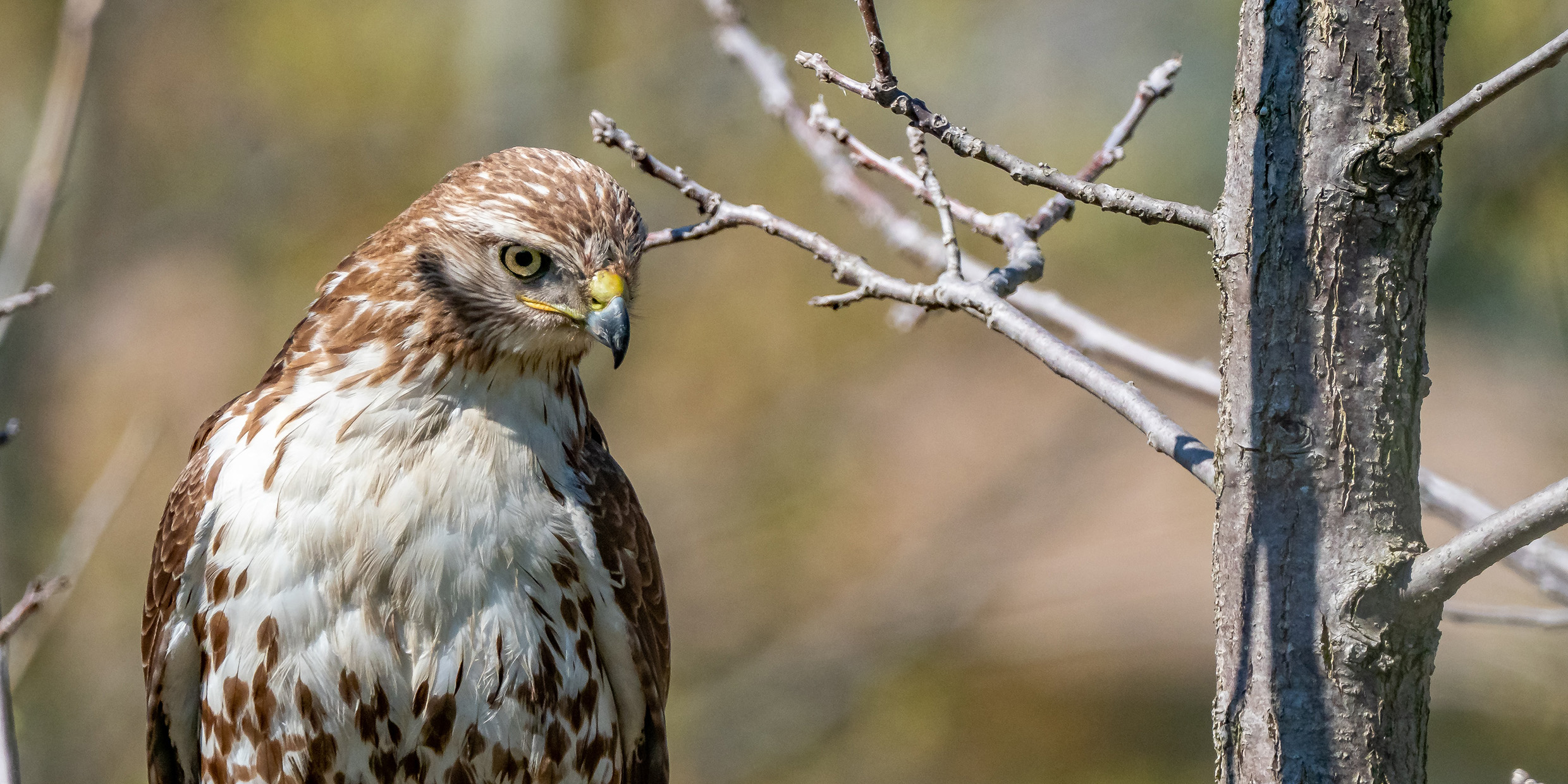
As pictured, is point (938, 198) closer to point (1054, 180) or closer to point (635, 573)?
point (1054, 180)

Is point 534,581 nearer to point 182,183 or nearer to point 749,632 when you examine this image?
point 749,632

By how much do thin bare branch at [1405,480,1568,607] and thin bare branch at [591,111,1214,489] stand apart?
26cm

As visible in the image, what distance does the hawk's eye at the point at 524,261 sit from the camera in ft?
8.09

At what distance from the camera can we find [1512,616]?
7.75ft

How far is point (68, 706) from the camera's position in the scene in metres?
8.97

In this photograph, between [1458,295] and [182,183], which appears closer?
[1458,295]

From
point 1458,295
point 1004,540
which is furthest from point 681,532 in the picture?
point 1458,295

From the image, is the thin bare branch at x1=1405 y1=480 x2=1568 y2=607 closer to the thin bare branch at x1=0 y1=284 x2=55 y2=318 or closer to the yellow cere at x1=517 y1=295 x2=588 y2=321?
the yellow cere at x1=517 y1=295 x2=588 y2=321

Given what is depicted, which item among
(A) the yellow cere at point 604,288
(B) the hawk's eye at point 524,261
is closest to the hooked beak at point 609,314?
(A) the yellow cere at point 604,288

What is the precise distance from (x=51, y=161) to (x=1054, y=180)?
2.23 m

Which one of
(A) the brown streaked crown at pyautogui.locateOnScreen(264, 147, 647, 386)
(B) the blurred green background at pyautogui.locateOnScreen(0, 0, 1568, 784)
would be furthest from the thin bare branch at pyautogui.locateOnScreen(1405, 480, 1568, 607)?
(B) the blurred green background at pyautogui.locateOnScreen(0, 0, 1568, 784)

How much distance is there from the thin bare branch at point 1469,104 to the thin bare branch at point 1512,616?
108 cm

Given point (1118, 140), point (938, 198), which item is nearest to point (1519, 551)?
point (1118, 140)

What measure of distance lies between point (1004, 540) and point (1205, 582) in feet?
5.43
